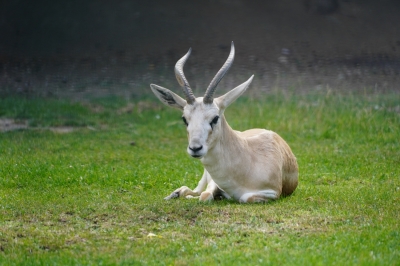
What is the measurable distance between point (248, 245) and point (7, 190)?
3.96 meters

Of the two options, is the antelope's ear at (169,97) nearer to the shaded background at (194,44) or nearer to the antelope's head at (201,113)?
the antelope's head at (201,113)

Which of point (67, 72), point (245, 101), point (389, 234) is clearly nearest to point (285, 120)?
point (245, 101)

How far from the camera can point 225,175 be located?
7945 mm

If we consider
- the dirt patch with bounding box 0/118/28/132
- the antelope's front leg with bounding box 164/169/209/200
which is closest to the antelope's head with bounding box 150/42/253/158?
the antelope's front leg with bounding box 164/169/209/200

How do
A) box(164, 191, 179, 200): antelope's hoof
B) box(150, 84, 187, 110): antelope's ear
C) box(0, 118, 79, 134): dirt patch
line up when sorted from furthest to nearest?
box(0, 118, 79, 134): dirt patch
box(164, 191, 179, 200): antelope's hoof
box(150, 84, 187, 110): antelope's ear

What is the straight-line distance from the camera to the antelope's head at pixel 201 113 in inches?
293

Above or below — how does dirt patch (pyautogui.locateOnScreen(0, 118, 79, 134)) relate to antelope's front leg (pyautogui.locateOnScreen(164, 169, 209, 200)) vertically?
below

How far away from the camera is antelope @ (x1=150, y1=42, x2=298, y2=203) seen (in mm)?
7668

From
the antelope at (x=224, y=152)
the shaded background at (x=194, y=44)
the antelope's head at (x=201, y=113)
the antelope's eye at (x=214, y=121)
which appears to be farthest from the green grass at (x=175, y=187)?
the shaded background at (x=194, y=44)

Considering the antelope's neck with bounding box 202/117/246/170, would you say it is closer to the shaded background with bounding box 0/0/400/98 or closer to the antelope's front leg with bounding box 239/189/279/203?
the antelope's front leg with bounding box 239/189/279/203

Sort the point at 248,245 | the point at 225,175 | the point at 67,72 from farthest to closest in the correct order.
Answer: the point at 67,72 → the point at 225,175 → the point at 248,245

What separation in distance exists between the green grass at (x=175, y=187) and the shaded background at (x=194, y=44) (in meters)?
2.07

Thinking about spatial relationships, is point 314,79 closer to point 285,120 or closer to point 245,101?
point 245,101

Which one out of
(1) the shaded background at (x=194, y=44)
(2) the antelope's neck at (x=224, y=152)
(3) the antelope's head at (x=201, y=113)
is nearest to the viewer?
(3) the antelope's head at (x=201, y=113)
